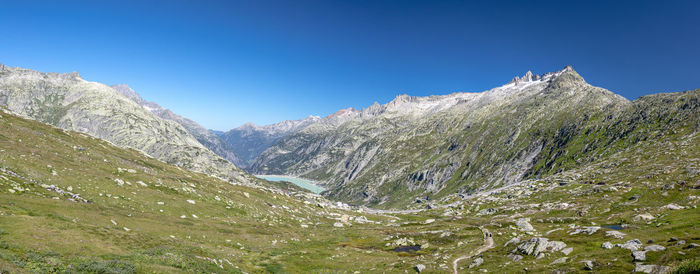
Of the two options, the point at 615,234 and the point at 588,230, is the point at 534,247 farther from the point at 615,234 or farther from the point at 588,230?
the point at 588,230

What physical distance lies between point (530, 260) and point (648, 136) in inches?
8415

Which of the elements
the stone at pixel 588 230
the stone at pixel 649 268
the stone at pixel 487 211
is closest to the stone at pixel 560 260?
the stone at pixel 649 268

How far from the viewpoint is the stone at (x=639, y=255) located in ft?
119

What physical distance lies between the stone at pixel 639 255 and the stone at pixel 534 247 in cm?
1200

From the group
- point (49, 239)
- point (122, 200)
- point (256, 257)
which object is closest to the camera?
point (49, 239)

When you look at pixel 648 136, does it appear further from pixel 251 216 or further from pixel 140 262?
pixel 140 262

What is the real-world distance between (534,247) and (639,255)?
1411 centimetres

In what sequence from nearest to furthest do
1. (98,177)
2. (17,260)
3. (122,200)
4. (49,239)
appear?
(17,260) < (49,239) < (122,200) < (98,177)

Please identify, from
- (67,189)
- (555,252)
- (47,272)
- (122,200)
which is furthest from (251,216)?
(555,252)

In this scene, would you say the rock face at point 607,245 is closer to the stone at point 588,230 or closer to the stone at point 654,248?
the stone at point 654,248

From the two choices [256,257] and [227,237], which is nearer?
[256,257]

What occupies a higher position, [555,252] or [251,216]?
[555,252]

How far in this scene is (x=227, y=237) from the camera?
2279 inches

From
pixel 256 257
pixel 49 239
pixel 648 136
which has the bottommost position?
pixel 256 257
